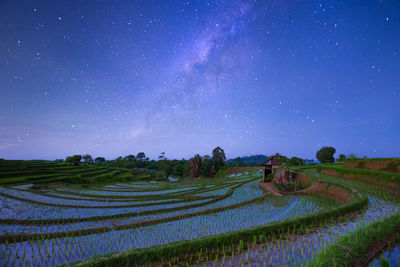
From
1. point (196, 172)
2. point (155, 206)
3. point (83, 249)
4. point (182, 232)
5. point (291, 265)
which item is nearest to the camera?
point (291, 265)

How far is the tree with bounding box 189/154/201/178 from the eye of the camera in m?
42.9

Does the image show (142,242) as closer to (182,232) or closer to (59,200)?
(182,232)

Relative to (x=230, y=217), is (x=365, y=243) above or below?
above

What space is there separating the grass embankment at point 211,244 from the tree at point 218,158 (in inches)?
1496

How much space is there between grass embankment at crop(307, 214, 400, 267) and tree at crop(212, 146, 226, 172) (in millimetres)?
39626

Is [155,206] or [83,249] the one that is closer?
[83,249]

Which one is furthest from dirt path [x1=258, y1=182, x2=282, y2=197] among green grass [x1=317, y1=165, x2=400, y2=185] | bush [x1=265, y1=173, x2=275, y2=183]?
green grass [x1=317, y1=165, x2=400, y2=185]

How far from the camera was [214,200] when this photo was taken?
12.6 m

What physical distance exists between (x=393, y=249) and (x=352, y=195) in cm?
676

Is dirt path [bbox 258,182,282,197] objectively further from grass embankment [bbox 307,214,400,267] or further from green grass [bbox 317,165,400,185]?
grass embankment [bbox 307,214,400,267]

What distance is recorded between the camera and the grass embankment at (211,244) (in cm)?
421

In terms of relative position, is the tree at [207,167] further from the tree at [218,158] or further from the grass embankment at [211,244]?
the grass embankment at [211,244]

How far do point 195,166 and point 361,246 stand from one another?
39.6m

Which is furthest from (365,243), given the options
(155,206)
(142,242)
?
(155,206)
